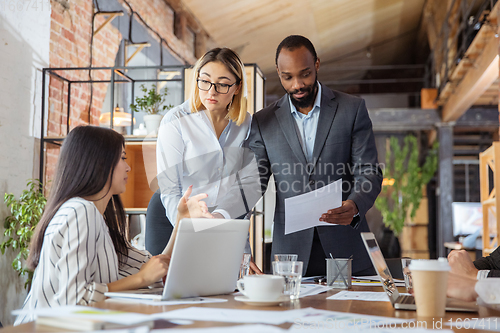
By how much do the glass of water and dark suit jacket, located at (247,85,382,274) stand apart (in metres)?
0.55

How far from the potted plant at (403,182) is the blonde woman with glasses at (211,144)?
7.95m

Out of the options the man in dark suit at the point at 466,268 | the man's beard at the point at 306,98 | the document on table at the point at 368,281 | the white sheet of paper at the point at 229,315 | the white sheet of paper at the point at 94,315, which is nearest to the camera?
the white sheet of paper at the point at 94,315

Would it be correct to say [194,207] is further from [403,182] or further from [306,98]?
[403,182]

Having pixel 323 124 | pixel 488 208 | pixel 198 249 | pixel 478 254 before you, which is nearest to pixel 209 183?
pixel 323 124

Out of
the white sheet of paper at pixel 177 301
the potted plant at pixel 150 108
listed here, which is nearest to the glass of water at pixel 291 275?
the white sheet of paper at pixel 177 301

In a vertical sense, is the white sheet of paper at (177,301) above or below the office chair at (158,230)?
below

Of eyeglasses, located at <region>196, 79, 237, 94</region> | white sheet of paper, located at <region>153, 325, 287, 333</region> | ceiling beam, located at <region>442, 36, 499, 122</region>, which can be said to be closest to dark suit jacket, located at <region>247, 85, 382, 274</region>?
eyeglasses, located at <region>196, 79, 237, 94</region>

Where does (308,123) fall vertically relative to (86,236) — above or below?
above

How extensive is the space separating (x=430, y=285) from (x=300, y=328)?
302 millimetres

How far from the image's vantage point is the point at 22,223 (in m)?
3.29

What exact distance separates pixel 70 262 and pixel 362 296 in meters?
0.71

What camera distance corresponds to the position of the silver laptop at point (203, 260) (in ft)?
3.54

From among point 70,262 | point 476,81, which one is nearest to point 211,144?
point 70,262

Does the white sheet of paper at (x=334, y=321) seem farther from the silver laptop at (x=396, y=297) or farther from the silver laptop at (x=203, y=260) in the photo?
the silver laptop at (x=203, y=260)
